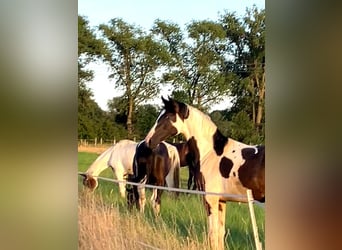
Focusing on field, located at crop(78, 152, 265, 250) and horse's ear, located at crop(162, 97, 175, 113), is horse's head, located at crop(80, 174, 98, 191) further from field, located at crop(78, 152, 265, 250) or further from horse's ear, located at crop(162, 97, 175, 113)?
horse's ear, located at crop(162, 97, 175, 113)

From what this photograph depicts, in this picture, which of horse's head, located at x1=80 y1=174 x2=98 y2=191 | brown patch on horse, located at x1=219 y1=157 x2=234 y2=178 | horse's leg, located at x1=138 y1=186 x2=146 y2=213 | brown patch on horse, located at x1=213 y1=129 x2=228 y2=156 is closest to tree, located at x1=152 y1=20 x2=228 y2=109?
brown patch on horse, located at x1=213 y1=129 x2=228 y2=156

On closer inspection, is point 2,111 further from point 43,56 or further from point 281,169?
point 281,169

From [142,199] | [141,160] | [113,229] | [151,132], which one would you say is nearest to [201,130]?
[151,132]

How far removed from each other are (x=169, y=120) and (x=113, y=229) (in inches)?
24.1

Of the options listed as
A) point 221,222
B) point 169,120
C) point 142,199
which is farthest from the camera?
point 142,199

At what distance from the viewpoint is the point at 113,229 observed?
2.19m

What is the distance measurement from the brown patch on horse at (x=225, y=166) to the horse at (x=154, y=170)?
207mm

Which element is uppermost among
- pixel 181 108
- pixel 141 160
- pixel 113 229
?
pixel 181 108

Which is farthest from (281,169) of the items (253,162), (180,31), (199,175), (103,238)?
(103,238)

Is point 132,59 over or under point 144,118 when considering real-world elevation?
over

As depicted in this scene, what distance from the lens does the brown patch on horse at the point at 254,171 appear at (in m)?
1.80

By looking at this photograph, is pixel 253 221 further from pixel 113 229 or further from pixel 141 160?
pixel 113 229

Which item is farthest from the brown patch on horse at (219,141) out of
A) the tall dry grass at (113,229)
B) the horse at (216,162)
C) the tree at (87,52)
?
the tree at (87,52)

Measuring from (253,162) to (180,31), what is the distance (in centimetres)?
65
